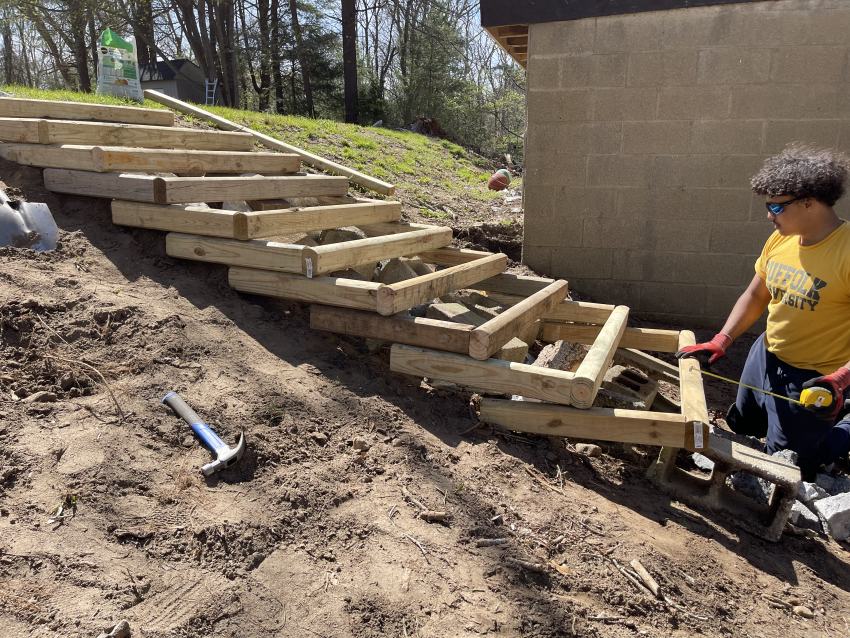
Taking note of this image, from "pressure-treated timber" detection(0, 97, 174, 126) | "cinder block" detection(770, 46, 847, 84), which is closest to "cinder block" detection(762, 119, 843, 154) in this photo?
"cinder block" detection(770, 46, 847, 84)

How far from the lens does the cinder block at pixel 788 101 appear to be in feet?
17.4

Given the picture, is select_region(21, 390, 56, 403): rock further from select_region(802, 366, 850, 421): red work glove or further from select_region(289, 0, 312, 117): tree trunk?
select_region(289, 0, 312, 117): tree trunk

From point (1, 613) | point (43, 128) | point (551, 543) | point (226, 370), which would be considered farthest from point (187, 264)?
point (551, 543)

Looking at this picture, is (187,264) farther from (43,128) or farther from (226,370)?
(43,128)

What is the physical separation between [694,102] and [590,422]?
11.4 ft

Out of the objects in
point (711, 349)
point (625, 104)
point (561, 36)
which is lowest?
point (711, 349)

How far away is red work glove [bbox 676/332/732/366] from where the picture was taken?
3928 millimetres

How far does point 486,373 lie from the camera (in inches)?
139

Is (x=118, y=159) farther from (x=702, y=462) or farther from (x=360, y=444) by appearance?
(x=702, y=462)

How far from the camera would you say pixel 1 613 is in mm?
1962

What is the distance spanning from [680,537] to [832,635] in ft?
2.16

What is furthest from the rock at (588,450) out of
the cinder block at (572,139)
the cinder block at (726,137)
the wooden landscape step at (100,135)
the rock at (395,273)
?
the wooden landscape step at (100,135)

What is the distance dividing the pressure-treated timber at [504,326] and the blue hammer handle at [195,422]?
1.41 m

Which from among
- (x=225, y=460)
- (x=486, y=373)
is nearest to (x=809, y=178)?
(x=486, y=373)
